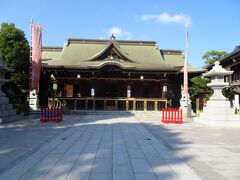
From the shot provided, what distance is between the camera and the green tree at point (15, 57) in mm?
23875

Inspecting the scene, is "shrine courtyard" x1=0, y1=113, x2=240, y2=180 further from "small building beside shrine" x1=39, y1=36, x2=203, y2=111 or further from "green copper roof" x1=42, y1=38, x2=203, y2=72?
"green copper roof" x1=42, y1=38, x2=203, y2=72

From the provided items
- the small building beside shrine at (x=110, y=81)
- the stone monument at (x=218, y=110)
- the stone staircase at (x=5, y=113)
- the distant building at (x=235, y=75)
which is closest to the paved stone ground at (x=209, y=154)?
the stone monument at (x=218, y=110)

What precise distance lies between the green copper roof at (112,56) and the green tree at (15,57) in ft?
8.30

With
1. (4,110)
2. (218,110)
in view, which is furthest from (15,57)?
(218,110)

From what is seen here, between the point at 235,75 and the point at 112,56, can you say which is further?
the point at 235,75

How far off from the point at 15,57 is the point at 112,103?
1135cm

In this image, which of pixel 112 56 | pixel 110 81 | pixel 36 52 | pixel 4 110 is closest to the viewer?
pixel 4 110

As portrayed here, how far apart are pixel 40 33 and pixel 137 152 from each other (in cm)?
1666

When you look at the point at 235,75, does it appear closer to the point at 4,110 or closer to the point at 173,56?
the point at 173,56

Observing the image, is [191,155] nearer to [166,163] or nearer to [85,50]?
[166,163]

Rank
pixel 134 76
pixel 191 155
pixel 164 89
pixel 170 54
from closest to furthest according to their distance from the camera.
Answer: pixel 191 155, pixel 164 89, pixel 134 76, pixel 170 54

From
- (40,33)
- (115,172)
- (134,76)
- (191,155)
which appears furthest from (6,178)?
(134,76)

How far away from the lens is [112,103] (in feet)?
75.6

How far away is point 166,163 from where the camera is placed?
230 inches
